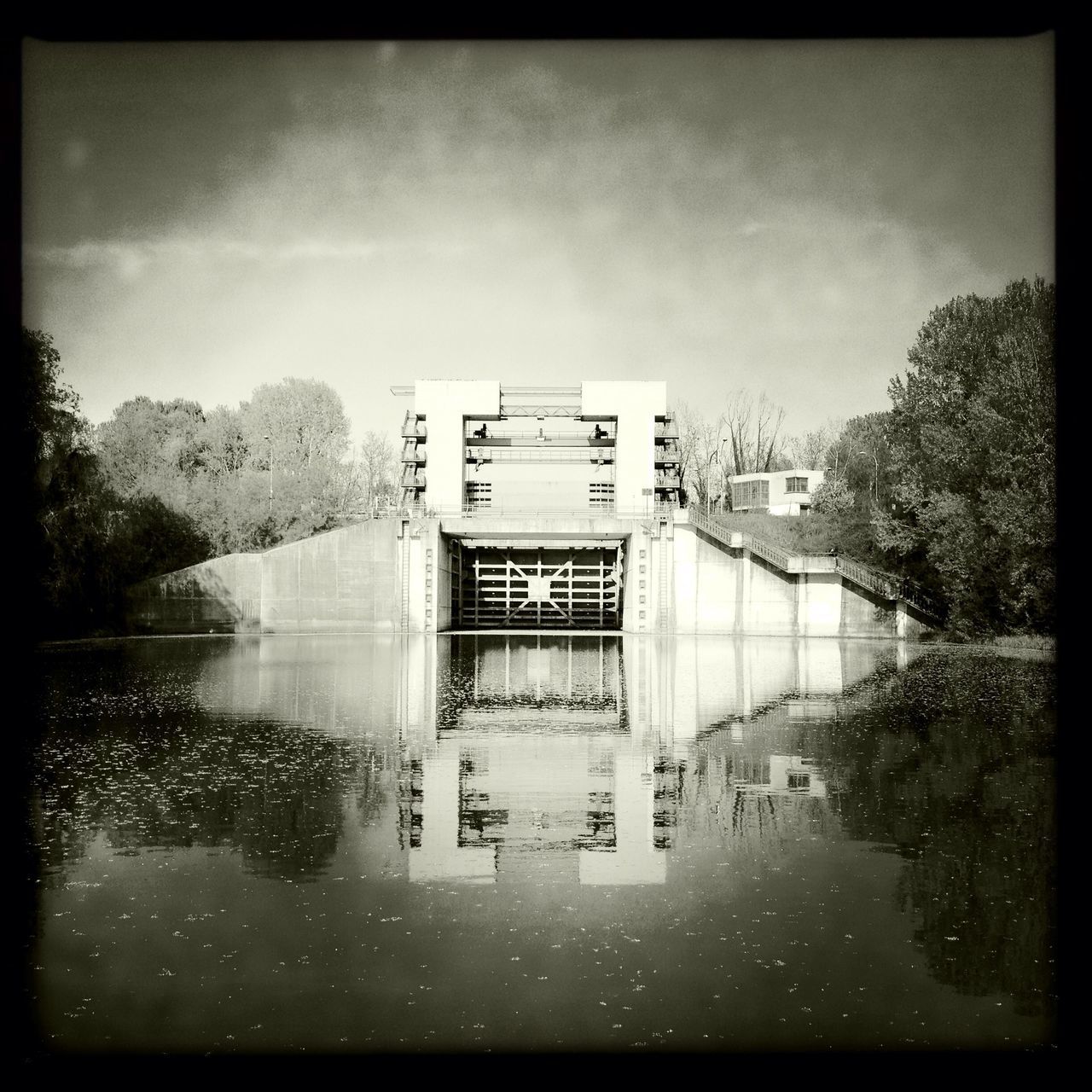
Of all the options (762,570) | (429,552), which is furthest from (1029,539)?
(429,552)

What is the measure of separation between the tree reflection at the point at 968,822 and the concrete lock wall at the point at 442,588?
21.0 meters

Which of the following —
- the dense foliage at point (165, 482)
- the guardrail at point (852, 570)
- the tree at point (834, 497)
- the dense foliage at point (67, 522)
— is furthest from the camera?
the tree at point (834, 497)

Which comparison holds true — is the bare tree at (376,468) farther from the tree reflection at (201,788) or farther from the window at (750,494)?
the tree reflection at (201,788)

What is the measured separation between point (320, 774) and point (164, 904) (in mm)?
3663

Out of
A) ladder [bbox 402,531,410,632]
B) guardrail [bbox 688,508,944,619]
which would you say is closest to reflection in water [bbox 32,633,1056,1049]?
ladder [bbox 402,531,410,632]

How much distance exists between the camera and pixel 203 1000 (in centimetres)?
414

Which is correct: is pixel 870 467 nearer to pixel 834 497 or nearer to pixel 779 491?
pixel 834 497

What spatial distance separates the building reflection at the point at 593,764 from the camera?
6.66 m

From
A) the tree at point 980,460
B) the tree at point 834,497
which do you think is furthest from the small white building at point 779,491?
the tree at point 980,460

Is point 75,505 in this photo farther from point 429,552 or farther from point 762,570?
point 762,570

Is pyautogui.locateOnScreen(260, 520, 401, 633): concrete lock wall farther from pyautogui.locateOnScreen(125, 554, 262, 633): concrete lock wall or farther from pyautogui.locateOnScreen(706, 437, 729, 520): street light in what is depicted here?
pyautogui.locateOnScreen(706, 437, 729, 520): street light

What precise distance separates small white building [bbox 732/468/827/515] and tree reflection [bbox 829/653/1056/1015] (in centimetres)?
4316

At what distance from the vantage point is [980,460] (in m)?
29.6

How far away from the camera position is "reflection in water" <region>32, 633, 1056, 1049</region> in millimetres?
4109
